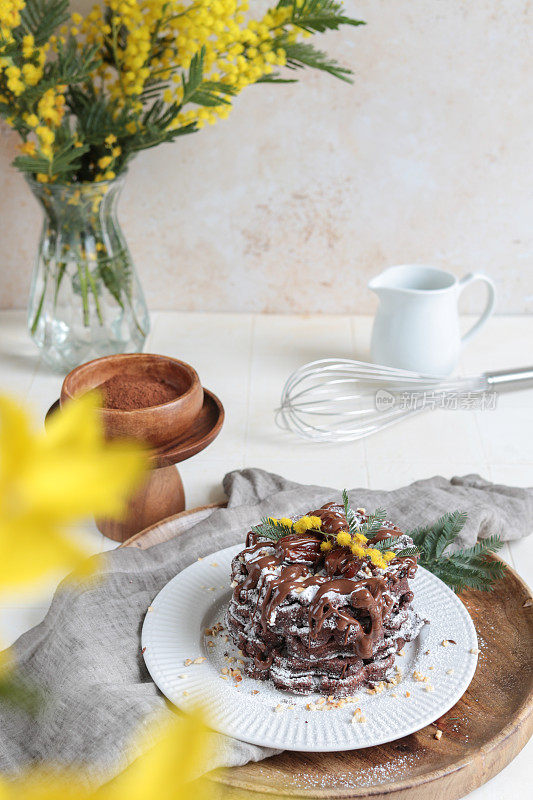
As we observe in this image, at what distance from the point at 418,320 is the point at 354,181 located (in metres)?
0.29

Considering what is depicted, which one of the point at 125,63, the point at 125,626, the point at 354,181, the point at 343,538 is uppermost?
the point at 125,63

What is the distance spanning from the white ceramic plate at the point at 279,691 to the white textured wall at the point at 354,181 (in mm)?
685

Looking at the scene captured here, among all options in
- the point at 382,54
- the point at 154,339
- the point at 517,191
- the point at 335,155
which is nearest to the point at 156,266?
the point at 154,339

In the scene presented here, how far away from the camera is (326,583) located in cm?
59

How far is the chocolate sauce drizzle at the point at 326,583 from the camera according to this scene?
22.8 inches

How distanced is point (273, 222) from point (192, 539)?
Result: 0.65 m

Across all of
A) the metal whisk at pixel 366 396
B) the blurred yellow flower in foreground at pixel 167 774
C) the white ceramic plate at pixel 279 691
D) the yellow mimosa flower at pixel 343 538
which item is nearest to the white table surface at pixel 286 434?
the metal whisk at pixel 366 396

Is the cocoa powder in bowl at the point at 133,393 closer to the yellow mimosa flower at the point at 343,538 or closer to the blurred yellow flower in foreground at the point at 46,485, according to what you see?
the yellow mimosa flower at the point at 343,538

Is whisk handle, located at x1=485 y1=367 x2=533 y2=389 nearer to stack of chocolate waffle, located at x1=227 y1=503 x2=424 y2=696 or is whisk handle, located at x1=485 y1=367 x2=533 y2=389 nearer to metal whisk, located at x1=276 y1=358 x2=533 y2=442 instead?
metal whisk, located at x1=276 y1=358 x2=533 y2=442

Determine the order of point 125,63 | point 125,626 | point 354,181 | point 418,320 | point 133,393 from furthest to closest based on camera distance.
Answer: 1. point 354,181
2. point 418,320
3. point 125,63
4. point 133,393
5. point 125,626

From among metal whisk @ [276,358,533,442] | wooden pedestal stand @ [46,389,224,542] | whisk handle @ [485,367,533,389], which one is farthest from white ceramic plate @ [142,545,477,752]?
whisk handle @ [485,367,533,389]

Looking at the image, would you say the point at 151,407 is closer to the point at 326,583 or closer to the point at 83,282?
the point at 326,583

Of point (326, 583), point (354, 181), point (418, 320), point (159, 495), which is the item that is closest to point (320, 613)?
point (326, 583)

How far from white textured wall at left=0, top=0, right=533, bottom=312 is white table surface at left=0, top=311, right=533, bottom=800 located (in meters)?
0.07
